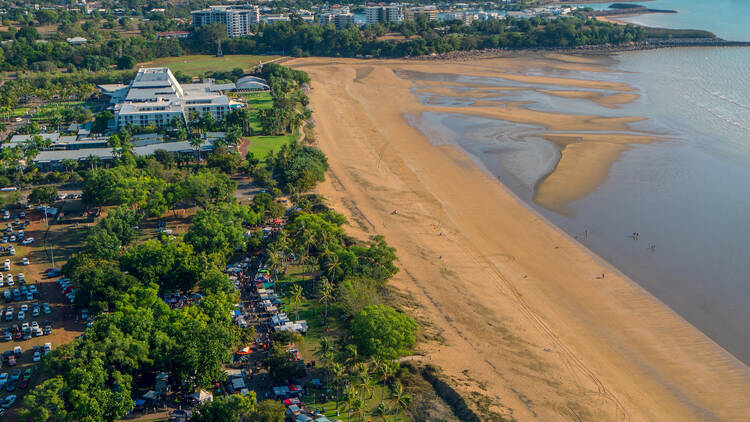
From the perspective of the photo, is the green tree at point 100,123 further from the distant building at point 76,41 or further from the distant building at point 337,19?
the distant building at point 337,19

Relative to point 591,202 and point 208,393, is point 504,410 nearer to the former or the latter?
point 208,393

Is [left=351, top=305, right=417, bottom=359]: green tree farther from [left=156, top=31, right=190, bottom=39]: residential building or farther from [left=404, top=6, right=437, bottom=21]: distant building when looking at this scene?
[left=404, top=6, right=437, bottom=21]: distant building

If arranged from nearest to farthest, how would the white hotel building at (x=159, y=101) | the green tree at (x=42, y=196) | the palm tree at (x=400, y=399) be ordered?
the palm tree at (x=400, y=399)
the green tree at (x=42, y=196)
the white hotel building at (x=159, y=101)

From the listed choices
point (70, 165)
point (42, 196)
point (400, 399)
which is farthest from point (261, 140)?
point (400, 399)

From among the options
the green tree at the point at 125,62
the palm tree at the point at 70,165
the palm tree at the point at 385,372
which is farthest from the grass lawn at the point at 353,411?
the green tree at the point at 125,62

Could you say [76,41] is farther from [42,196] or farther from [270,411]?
[270,411]

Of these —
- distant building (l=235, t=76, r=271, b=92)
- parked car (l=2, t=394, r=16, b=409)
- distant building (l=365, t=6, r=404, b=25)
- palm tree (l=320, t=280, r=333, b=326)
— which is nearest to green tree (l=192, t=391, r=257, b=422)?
parked car (l=2, t=394, r=16, b=409)

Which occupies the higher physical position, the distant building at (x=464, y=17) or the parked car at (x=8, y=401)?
the distant building at (x=464, y=17)
